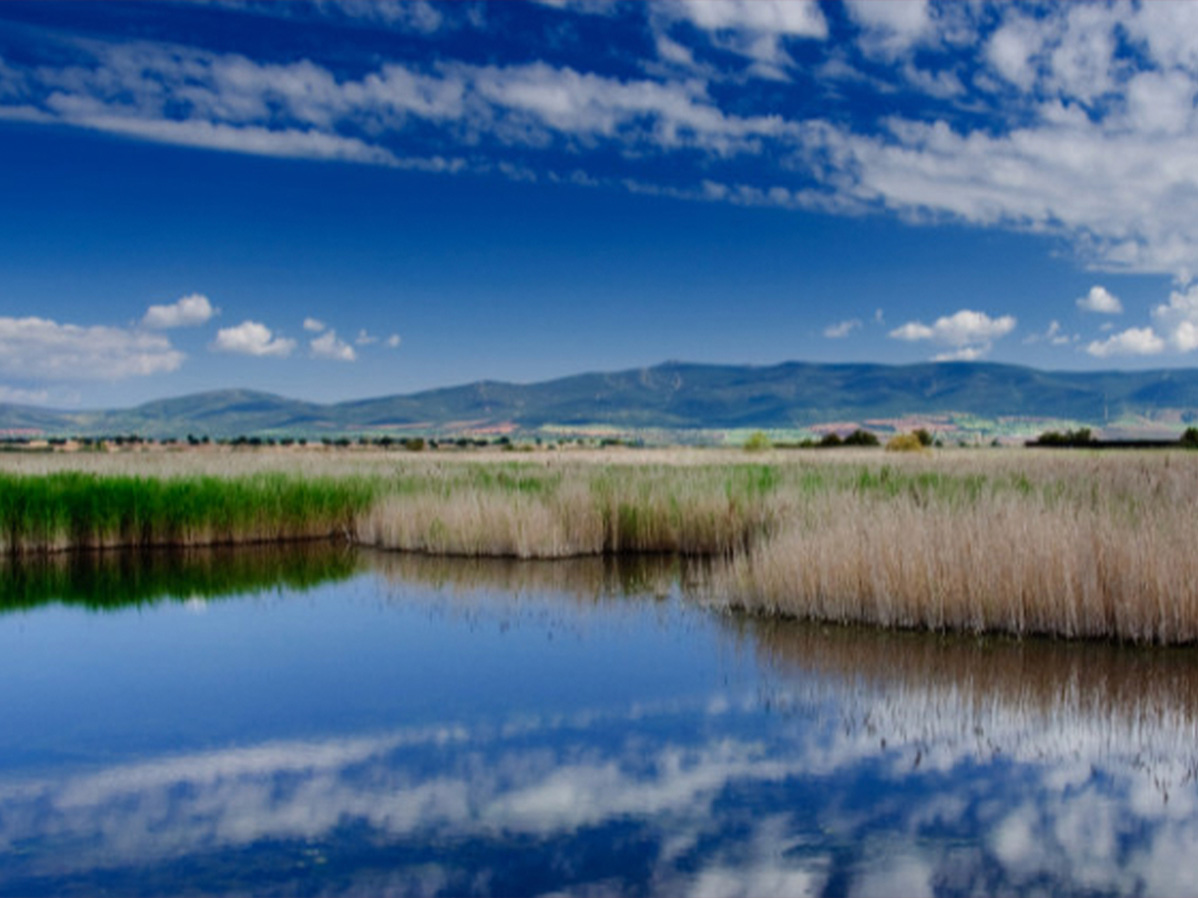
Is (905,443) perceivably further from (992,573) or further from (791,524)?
(992,573)

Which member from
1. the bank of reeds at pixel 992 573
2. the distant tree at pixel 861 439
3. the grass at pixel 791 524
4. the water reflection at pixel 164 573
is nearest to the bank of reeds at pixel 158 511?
the grass at pixel 791 524

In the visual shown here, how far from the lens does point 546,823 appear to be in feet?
17.6

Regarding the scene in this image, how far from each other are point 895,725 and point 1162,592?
3477mm

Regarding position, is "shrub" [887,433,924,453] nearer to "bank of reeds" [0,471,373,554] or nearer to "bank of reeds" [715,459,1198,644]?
"bank of reeds" [0,471,373,554]

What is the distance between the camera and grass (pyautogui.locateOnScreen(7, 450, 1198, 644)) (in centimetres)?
945

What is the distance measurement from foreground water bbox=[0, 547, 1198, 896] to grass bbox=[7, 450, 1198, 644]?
0.56 metres

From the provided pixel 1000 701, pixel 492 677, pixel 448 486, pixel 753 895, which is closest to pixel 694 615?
pixel 492 677

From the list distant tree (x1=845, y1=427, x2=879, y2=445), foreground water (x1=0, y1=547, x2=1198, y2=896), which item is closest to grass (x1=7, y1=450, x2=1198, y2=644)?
foreground water (x1=0, y1=547, x2=1198, y2=896)

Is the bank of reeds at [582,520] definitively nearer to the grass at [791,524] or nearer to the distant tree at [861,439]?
the grass at [791,524]

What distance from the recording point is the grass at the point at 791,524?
945 cm

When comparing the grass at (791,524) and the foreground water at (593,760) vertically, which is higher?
the grass at (791,524)

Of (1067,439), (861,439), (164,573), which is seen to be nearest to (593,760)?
(164,573)

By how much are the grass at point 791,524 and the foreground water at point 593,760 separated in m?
0.56

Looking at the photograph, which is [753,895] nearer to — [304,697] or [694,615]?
[304,697]
